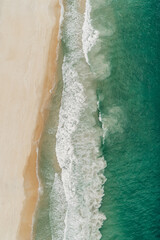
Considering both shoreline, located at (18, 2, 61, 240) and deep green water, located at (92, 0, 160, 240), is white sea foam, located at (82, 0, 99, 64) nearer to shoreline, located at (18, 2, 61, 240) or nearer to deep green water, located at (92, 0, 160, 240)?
deep green water, located at (92, 0, 160, 240)

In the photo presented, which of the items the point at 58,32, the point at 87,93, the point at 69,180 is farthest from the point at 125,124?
the point at 58,32

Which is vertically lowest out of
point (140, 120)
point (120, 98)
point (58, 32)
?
point (140, 120)

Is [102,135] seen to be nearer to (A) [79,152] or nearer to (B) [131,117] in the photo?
(A) [79,152]

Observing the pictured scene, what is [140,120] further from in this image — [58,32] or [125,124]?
[58,32]

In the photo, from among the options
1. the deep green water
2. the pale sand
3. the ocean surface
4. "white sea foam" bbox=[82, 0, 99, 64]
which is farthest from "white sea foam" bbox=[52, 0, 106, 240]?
the pale sand

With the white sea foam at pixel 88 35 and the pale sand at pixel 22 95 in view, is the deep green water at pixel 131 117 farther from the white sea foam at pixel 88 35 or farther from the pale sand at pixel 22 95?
the pale sand at pixel 22 95

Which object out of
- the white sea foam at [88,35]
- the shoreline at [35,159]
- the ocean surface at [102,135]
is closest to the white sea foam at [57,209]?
the ocean surface at [102,135]
